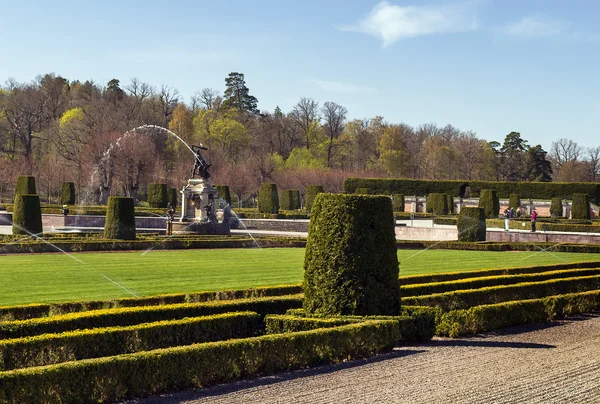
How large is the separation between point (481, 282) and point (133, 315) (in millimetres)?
8796

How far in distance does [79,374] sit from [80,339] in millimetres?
1611

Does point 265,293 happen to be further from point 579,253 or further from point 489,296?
point 579,253

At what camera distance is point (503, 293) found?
17.4 meters

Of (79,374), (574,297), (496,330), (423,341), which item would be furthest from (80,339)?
(574,297)

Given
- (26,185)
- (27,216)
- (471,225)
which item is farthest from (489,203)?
(27,216)

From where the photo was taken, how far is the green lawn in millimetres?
16703

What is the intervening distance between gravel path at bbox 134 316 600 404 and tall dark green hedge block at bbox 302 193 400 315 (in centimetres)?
96

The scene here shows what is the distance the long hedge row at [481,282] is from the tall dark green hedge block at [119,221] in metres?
15.7

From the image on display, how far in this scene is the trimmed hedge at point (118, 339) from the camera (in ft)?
31.6

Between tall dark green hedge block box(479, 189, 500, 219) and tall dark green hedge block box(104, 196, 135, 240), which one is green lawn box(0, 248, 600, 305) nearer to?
tall dark green hedge block box(104, 196, 135, 240)

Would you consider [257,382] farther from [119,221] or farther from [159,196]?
[159,196]

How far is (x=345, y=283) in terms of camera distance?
12.6 metres

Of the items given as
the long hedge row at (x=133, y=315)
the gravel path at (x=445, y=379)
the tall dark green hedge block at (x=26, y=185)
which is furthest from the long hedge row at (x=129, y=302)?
the tall dark green hedge block at (x=26, y=185)

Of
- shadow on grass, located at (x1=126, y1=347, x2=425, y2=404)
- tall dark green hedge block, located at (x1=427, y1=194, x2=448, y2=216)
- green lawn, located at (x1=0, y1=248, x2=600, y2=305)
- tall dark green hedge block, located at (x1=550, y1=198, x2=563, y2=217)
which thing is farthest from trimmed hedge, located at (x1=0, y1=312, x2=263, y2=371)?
tall dark green hedge block, located at (x1=550, y1=198, x2=563, y2=217)
